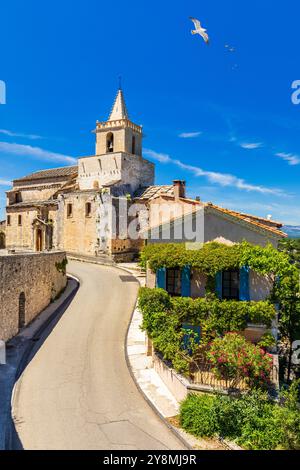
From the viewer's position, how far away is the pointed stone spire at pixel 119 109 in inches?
1644

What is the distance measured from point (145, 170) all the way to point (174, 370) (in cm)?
3218

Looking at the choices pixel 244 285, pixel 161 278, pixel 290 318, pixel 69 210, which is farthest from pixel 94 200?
pixel 244 285

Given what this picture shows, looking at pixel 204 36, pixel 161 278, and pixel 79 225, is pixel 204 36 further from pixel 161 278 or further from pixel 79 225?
pixel 79 225

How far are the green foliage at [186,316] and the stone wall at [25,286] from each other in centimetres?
677

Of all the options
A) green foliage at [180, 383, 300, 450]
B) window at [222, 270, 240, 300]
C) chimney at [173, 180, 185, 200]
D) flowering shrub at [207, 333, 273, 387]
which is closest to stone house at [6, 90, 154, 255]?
chimney at [173, 180, 185, 200]

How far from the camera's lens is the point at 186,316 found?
15359 millimetres

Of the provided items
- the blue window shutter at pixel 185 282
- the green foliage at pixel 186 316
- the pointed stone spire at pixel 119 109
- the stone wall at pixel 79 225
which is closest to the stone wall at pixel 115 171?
the stone wall at pixel 79 225

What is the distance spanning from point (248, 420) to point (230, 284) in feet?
18.7

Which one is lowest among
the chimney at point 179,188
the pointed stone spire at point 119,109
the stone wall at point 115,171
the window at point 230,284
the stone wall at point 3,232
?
the window at point 230,284

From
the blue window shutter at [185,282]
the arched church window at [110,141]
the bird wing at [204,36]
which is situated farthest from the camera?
the arched church window at [110,141]

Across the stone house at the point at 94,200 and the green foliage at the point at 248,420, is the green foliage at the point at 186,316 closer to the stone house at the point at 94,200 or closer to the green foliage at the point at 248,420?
the green foliage at the point at 248,420
